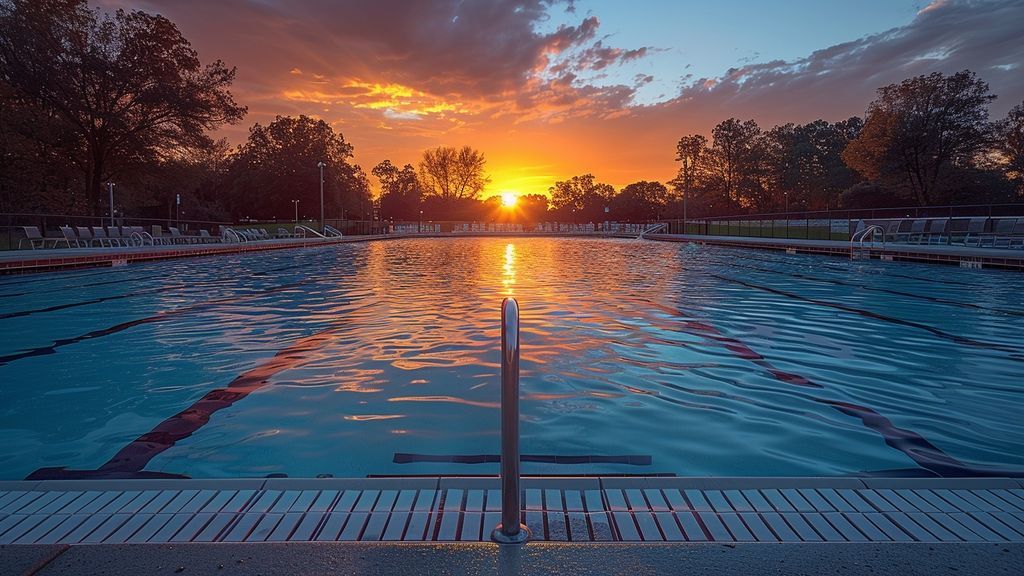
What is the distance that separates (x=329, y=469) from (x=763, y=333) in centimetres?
564

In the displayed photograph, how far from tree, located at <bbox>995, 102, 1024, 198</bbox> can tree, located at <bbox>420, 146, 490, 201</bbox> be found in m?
50.9

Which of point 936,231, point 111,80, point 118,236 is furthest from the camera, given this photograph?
point 111,80

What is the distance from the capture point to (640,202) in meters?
72.3

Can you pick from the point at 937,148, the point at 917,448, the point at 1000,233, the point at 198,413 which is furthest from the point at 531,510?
the point at 937,148

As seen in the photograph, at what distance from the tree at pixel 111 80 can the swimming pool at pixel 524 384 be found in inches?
891

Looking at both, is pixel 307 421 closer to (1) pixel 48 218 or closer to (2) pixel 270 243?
(1) pixel 48 218

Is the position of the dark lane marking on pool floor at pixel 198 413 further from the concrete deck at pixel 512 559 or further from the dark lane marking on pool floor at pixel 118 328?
the dark lane marking on pool floor at pixel 118 328

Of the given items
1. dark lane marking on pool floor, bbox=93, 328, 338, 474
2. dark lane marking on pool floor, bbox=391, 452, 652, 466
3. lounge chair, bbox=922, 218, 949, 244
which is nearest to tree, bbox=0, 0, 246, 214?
dark lane marking on pool floor, bbox=93, 328, 338, 474

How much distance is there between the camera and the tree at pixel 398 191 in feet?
229

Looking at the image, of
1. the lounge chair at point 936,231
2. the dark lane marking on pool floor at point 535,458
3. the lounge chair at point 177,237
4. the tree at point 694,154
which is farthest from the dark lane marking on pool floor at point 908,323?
the tree at point 694,154

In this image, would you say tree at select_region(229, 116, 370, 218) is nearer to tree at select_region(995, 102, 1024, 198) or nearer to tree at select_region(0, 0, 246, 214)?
tree at select_region(0, 0, 246, 214)

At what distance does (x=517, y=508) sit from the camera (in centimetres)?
206

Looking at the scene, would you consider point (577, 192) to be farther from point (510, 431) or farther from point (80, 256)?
point (510, 431)

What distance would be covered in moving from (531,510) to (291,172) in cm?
5805
